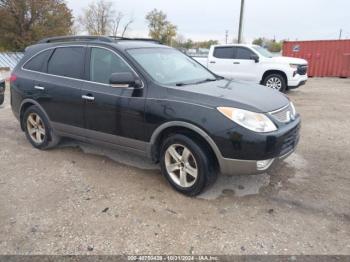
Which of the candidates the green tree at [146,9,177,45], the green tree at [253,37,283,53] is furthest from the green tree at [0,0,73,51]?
the green tree at [253,37,283,53]

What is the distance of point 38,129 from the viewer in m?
5.32

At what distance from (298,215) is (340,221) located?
39cm

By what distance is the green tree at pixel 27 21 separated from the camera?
2869cm

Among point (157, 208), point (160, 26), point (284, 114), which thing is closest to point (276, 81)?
point (284, 114)

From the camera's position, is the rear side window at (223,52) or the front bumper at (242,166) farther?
the rear side window at (223,52)

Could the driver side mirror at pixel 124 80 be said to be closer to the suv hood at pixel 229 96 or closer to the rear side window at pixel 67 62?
the suv hood at pixel 229 96

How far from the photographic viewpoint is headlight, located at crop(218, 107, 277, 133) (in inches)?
130

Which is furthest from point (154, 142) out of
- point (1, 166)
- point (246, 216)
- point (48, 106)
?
point (1, 166)

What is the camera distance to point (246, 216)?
3.35 meters

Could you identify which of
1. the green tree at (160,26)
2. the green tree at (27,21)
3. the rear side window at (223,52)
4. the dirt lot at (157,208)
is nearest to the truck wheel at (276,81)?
the rear side window at (223,52)

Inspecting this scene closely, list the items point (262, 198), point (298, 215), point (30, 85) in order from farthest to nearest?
point (30, 85), point (262, 198), point (298, 215)

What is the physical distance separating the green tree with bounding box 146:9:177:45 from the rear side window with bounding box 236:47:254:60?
1601 inches

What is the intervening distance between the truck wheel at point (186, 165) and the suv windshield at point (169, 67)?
80cm

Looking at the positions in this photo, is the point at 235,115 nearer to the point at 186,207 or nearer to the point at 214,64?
the point at 186,207
